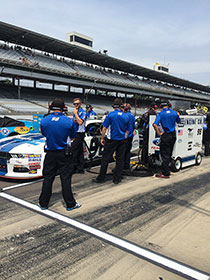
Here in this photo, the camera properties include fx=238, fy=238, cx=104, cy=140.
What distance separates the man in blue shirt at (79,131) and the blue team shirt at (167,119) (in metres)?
1.75

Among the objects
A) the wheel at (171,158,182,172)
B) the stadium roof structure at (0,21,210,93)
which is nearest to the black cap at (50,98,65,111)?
the wheel at (171,158,182,172)

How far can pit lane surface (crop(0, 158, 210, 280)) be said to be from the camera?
2.38 meters

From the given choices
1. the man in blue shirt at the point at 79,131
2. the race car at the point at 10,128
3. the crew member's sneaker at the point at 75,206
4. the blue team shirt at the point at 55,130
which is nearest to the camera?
the blue team shirt at the point at 55,130

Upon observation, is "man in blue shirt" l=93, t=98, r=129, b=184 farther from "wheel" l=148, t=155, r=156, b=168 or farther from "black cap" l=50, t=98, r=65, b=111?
"black cap" l=50, t=98, r=65, b=111

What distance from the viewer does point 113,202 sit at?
412cm

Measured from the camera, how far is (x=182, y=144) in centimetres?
639

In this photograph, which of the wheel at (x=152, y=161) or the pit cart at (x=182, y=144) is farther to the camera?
the wheel at (x=152, y=161)

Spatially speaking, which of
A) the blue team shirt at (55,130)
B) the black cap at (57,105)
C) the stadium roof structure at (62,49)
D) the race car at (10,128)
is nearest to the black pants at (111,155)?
the blue team shirt at (55,130)

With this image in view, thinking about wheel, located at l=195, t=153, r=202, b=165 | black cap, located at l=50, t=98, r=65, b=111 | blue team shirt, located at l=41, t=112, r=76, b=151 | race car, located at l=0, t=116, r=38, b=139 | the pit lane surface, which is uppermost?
black cap, located at l=50, t=98, r=65, b=111

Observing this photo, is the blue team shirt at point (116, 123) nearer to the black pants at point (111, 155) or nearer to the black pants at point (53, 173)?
the black pants at point (111, 155)

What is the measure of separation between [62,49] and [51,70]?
458 cm

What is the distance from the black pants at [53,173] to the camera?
12.2ft

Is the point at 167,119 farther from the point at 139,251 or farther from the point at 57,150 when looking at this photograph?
the point at 139,251

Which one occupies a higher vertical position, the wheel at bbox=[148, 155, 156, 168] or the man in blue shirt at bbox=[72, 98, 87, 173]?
the man in blue shirt at bbox=[72, 98, 87, 173]
